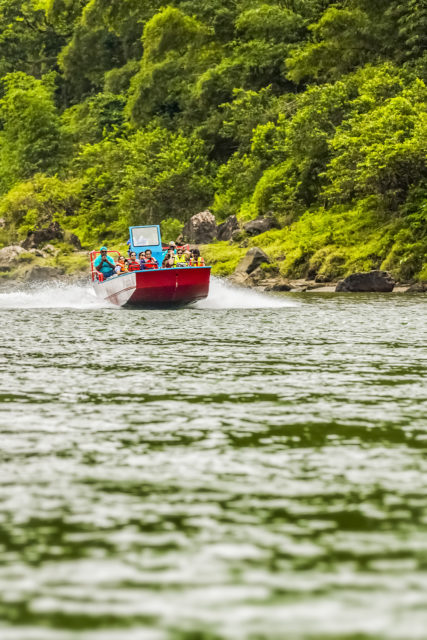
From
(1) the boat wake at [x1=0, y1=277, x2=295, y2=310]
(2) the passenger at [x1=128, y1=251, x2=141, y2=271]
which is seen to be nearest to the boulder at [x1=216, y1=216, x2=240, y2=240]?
(1) the boat wake at [x1=0, y1=277, x2=295, y2=310]

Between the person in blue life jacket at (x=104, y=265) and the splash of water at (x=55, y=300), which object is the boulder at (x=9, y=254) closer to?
the splash of water at (x=55, y=300)

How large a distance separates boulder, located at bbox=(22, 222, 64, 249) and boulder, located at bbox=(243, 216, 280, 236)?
17.9 meters

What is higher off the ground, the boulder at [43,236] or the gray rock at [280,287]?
the boulder at [43,236]

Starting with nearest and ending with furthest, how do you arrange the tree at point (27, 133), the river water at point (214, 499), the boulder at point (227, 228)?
the river water at point (214, 499), the boulder at point (227, 228), the tree at point (27, 133)

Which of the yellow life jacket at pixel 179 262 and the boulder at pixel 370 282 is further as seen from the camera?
the boulder at pixel 370 282

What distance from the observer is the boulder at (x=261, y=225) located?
48.2m

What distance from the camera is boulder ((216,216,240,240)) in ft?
165

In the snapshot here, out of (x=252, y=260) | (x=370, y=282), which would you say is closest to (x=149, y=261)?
(x=370, y=282)

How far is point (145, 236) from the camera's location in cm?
3281

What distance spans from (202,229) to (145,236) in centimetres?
1907

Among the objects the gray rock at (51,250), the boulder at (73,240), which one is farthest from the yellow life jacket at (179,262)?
the boulder at (73,240)

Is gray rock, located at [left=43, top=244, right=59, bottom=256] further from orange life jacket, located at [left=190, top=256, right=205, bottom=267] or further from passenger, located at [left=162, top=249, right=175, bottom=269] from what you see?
passenger, located at [left=162, top=249, right=175, bottom=269]

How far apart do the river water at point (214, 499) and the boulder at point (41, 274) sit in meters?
37.9

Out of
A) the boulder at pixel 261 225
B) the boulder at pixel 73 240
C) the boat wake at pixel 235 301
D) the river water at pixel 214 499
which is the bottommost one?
the boat wake at pixel 235 301
